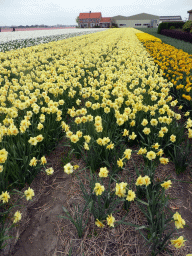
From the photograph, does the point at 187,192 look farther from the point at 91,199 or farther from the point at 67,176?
the point at 67,176

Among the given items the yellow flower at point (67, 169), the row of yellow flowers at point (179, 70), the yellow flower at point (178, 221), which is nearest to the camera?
the yellow flower at point (178, 221)

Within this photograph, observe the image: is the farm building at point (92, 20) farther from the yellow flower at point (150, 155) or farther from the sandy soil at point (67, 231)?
the sandy soil at point (67, 231)

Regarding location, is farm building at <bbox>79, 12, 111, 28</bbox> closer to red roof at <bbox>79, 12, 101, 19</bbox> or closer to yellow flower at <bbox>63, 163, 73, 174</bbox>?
red roof at <bbox>79, 12, 101, 19</bbox>

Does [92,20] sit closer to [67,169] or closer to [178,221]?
[67,169]

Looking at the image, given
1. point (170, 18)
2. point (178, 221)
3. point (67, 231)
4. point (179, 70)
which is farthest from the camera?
point (170, 18)

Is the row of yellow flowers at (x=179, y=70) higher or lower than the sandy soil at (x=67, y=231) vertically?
higher

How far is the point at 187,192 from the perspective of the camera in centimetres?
275

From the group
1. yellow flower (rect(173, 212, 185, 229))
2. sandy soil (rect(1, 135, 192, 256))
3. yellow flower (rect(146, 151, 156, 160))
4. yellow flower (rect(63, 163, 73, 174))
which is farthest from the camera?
yellow flower (rect(146, 151, 156, 160))

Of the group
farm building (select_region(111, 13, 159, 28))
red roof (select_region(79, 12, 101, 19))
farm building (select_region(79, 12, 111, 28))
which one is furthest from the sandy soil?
red roof (select_region(79, 12, 101, 19))

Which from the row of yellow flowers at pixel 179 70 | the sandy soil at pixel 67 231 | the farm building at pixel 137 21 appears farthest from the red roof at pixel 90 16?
the sandy soil at pixel 67 231

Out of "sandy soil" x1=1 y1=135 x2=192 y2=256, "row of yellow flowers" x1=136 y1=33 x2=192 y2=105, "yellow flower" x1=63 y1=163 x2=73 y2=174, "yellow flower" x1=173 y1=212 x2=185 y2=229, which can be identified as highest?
"row of yellow flowers" x1=136 y1=33 x2=192 y2=105

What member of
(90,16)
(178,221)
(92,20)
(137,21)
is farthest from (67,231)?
(90,16)

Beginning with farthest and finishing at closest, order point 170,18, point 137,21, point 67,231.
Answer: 1. point 170,18
2. point 137,21
3. point 67,231

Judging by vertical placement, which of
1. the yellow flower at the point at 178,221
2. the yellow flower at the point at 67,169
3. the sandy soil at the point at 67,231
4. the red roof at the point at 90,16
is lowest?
the sandy soil at the point at 67,231
